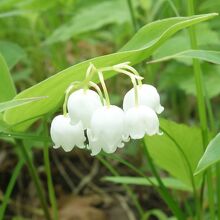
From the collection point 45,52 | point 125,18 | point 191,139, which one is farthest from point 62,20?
point 191,139

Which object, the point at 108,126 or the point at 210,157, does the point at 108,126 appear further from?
the point at 210,157

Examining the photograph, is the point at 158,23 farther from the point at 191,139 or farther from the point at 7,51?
the point at 7,51

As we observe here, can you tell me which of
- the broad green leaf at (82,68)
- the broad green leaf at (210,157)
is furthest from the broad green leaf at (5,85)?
the broad green leaf at (210,157)

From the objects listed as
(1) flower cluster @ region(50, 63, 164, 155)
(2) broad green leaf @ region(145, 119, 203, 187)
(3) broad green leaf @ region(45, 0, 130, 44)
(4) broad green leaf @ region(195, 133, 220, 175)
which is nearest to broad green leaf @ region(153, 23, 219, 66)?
(3) broad green leaf @ region(45, 0, 130, 44)

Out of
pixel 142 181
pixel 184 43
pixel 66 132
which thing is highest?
pixel 66 132

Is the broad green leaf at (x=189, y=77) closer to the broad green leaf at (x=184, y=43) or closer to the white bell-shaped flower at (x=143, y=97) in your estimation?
the broad green leaf at (x=184, y=43)

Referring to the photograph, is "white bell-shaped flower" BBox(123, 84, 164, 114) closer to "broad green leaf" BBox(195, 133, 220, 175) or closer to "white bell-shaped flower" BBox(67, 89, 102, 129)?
"white bell-shaped flower" BBox(67, 89, 102, 129)

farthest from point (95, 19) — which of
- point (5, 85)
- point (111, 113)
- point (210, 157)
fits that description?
point (210, 157)
